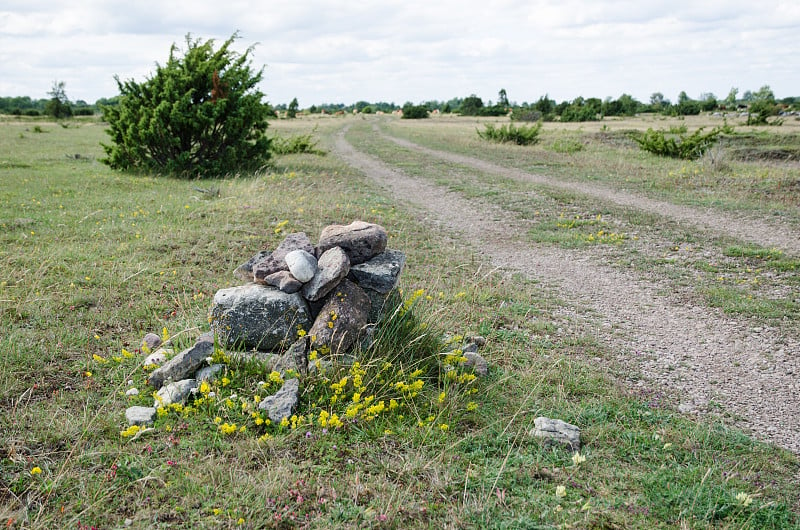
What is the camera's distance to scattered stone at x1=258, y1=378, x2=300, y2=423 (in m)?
3.40

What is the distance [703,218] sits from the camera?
9.69 meters

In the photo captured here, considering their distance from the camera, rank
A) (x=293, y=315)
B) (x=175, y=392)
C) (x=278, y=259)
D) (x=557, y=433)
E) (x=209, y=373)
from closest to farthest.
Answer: (x=557, y=433) < (x=175, y=392) < (x=209, y=373) < (x=293, y=315) < (x=278, y=259)

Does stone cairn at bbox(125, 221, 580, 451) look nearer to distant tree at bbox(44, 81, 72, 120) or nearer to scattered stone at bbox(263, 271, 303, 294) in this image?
scattered stone at bbox(263, 271, 303, 294)

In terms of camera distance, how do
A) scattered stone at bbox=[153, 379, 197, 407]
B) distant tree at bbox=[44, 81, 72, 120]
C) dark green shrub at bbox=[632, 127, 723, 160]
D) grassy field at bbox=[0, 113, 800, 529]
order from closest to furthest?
grassy field at bbox=[0, 113, 800, 529]
scattered stone at bbox=[153, 379, 197, 407]
dark green shrub at bbox=[632, 127, 723, 160]
distant tree at bbox=[44, 81, 72, 120]

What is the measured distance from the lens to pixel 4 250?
6.81 meters

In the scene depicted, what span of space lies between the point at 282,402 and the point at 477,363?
1.54 m

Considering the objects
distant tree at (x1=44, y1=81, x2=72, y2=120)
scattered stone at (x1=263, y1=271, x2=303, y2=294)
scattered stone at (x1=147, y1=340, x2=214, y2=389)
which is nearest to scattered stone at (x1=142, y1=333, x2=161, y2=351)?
scattered stone at (x1=147, y1=340, x2=214, y2=389)

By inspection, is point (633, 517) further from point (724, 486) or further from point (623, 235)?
point (623, 235)

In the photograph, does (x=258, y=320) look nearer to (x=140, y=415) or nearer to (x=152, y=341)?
(x=140, y=415)

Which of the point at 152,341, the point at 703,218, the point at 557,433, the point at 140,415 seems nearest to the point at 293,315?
the point at 140,415

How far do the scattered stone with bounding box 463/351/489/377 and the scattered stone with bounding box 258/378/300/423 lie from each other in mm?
1345

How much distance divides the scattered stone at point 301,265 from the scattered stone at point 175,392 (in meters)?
1.03

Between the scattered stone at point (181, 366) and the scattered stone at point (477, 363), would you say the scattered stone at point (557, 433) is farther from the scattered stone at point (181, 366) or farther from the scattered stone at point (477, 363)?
the scattered stone at point (181, 366)

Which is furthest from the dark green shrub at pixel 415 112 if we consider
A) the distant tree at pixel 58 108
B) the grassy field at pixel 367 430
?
the grassy field at pixel 367 430
